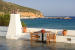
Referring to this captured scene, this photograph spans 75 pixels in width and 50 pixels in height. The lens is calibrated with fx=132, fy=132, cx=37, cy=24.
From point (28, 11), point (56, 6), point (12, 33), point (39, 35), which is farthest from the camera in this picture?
point (28, 11)

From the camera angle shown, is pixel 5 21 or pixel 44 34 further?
pixel 5 21

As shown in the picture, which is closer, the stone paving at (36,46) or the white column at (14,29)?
the stone paving at (36,46)

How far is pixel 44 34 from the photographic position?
8.51 m

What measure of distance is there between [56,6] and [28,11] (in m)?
44.0

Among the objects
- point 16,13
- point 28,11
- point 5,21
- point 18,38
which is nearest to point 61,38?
point 18,38

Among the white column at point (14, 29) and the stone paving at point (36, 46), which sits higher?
the white column at point (14, 29)

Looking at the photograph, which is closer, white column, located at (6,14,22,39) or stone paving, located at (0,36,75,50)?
stone paving, located at (0,36,75,50)

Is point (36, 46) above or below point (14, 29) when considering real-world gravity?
below

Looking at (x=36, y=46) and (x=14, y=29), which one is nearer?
(x=36, y=46)

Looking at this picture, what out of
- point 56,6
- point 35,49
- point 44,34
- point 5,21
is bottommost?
point 35,49

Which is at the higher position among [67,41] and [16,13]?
[16,13]

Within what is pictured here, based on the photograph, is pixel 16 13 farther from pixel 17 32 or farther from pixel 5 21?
pixel 5 21

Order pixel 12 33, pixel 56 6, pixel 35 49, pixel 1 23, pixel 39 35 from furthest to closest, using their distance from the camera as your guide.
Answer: pixel 56 6
pixel 1 23
pixel 12 33
pixel 39 35
pixel 35 49

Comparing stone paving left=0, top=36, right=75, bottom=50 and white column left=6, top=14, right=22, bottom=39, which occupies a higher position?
white column left=6, top=14, right=22, bottom=39
